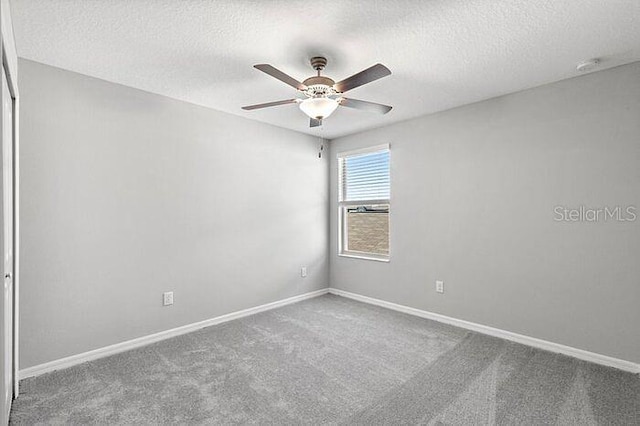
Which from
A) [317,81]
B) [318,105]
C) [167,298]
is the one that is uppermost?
[317,81]

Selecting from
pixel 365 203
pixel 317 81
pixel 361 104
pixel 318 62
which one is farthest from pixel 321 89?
pixel 365 203

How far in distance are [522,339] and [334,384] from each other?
1942 millimetres

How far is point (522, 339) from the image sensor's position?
3.04m

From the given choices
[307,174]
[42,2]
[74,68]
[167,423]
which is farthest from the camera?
[307,174]

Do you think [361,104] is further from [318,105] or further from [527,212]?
[527,212]

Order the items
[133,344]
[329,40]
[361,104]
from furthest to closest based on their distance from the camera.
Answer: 1. [133,344]
2. [361,104]
3. [329,40]

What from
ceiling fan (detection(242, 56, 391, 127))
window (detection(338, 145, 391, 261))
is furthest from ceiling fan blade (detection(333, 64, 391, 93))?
window (detection(338, 145, 391, 261))

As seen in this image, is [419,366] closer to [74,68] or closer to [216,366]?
[216,366]

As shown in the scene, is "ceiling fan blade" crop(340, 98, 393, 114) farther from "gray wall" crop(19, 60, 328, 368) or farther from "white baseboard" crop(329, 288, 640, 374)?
"white baseboard" crop(329, 288, 640, 374)

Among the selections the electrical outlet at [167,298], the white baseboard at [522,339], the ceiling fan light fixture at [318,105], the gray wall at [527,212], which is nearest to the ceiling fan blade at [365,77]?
the ceiling fan light fixture at [318,105]

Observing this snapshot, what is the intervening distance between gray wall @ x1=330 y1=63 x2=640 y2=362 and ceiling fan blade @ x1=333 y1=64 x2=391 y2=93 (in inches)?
74.2

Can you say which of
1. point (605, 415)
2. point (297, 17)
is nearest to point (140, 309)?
point (297, 17)

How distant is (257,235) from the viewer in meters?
4.00

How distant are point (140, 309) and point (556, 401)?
3403 millimetres
